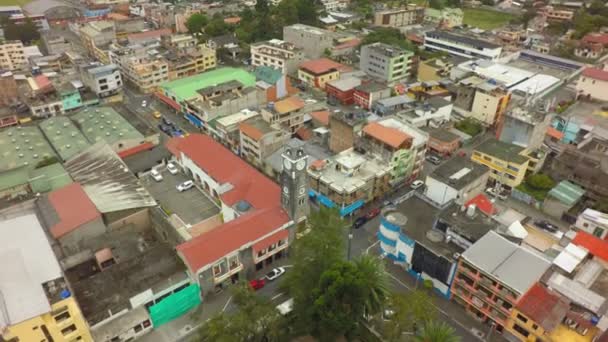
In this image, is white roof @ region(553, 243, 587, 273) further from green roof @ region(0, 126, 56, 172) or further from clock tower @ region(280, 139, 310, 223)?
green roof @ region(0, 126, 56, 172)

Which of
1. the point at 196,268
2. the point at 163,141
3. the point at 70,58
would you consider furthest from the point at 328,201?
the point at 70,58

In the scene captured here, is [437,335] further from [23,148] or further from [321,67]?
[321,67]

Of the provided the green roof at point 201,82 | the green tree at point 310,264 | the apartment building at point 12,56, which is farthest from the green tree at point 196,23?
the green tree at point 310,264

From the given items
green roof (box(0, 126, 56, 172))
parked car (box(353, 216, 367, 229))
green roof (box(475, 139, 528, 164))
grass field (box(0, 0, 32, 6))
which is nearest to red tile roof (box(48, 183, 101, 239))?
green roof (box(0, 126, 56, 172))

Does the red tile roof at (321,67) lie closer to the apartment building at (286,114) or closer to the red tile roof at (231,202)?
the apartment building at (286,114)

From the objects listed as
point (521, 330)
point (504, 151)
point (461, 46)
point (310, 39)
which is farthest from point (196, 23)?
point (521, 330)

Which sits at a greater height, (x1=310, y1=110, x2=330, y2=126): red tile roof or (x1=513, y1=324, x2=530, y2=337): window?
(x1=310, y1=110, x2=330, y2=126): red tile roof
